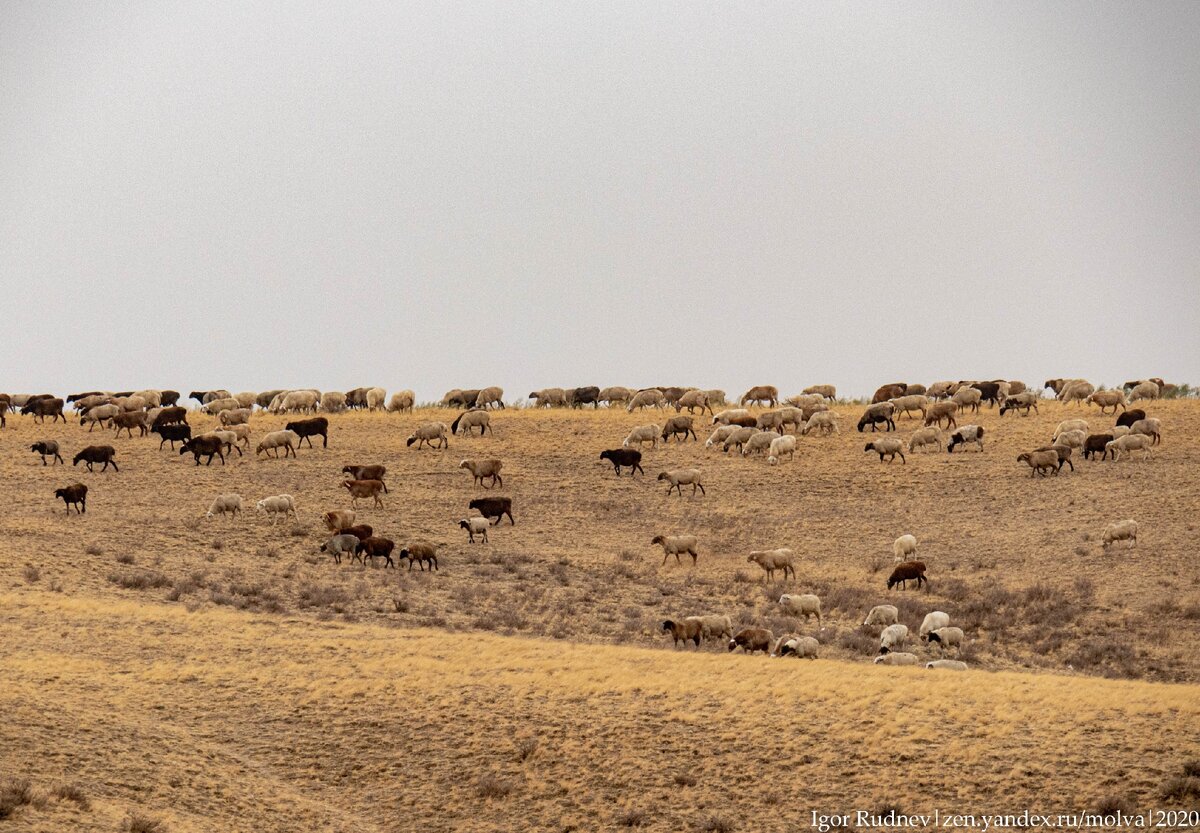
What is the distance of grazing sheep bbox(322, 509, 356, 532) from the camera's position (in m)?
41.3

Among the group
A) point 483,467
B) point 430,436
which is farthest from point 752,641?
point 430,436

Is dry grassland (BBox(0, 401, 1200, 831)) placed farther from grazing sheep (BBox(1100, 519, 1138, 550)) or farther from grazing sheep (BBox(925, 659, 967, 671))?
grazing sheep (BBox(925, 659, 967, 671))

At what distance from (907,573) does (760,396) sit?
23635 mm

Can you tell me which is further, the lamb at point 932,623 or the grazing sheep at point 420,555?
the grazing sheep at point 420,555

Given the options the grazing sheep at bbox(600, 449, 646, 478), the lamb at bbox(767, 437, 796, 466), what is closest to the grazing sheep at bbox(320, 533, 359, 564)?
the grazing sheep at bbox(600, 449, 646, 478)

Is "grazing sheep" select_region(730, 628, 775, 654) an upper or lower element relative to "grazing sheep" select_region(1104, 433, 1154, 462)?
lower

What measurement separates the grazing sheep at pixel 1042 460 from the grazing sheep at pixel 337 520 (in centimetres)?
2312

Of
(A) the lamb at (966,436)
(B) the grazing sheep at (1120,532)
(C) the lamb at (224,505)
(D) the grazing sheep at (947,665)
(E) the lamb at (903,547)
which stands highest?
(A) the lamb at (966,436)

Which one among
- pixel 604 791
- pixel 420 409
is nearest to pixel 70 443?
pixel 420 409

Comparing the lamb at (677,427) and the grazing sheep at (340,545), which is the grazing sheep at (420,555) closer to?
the grazing sheep at (340,545)

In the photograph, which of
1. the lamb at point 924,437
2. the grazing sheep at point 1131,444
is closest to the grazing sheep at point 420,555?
the lamb at point 924,437

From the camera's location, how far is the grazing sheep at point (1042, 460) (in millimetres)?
46781

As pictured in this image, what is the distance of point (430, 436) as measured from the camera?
51.6m

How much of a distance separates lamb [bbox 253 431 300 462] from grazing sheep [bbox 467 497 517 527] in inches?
378
